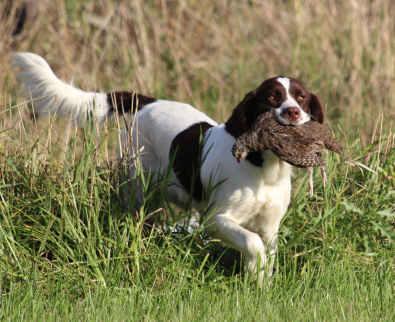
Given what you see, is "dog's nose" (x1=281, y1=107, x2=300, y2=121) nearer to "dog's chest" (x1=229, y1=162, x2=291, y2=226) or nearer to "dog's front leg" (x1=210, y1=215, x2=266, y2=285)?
"dog's chest" (x1=229, y1=162, x2=291, y2=226)

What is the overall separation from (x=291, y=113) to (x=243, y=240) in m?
0.66

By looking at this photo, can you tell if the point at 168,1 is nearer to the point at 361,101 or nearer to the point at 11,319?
the point at 361,101

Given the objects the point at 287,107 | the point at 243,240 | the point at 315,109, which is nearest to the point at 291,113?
the point at 287,107

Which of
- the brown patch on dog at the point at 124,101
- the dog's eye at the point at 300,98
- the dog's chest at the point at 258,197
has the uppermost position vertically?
the dog's eye at the point at 300,98

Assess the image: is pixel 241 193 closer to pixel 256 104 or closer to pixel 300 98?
pixel 256 104

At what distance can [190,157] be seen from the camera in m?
5.20

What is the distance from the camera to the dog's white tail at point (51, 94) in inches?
226

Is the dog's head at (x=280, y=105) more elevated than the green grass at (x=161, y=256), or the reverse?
the dog's head at (x=280, y=105)

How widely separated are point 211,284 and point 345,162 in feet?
4.02

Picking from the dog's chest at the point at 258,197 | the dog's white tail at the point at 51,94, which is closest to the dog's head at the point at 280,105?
the dog's chest at the point at 258,197

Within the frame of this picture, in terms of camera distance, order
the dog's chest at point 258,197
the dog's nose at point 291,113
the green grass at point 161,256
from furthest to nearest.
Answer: the dog's chest at point 258,197 → the dog's nose at point 291,113 → the green grass at point 161,256

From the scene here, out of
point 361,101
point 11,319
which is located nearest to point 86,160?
point 11,319

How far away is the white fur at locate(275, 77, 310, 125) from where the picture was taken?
14.8 ft

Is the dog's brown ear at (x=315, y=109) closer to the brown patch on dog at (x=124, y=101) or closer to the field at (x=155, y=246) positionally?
the field at (x=155, y=246)
